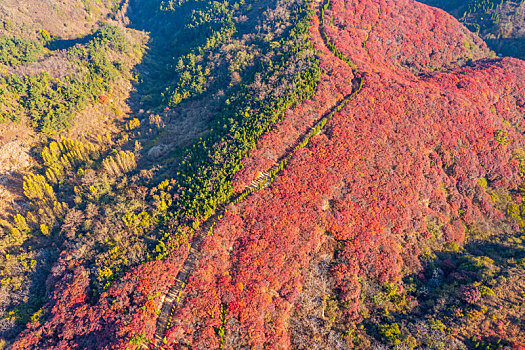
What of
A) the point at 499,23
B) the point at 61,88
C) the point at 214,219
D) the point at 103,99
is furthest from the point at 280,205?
the point at 499,23

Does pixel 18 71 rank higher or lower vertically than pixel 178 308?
higher

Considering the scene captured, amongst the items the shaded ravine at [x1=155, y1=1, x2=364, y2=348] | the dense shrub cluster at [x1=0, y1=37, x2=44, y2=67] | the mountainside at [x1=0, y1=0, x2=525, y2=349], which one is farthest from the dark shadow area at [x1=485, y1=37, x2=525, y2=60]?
the dense shrub cluster at [x1=0, y1=37, x2=44, y2=67]

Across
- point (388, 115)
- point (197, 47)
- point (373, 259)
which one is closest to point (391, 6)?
point (388, 115)

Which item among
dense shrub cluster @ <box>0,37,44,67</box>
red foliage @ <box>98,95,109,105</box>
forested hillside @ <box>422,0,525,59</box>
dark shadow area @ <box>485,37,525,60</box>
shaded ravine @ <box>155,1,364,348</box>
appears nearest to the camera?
shaded ravine @ <box>155,1,364,348</box>

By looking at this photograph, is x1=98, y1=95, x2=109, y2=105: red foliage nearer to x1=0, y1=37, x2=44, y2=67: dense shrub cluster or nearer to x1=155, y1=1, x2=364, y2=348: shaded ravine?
x1=0, y1=37, x2=44, y2=67: dense shrub cluster

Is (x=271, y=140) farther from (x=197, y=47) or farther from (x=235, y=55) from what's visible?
(x=197, y=47)

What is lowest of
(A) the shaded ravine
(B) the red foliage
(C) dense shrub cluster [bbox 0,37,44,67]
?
(A) the shaded ravine
